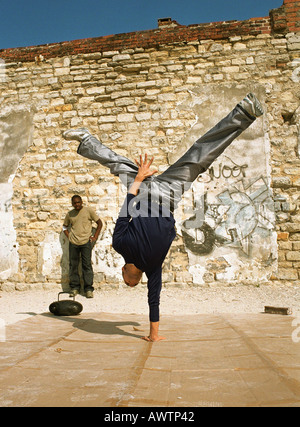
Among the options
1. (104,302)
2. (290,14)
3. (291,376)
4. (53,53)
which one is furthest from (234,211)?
(53,53)

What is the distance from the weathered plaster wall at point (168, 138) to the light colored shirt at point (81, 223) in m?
0.27

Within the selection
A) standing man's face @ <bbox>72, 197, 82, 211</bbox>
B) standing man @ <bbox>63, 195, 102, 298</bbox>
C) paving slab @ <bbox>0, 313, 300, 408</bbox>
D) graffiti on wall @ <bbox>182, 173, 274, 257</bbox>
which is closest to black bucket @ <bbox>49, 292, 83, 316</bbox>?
paving slab @ <bbox>0, 313, 300, 408</bbox>

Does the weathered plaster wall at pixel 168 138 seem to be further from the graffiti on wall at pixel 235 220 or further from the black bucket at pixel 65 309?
the black bucket at pixel 65 309

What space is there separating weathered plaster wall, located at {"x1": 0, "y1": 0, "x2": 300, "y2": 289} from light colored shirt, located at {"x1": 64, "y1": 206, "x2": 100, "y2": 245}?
0.27m

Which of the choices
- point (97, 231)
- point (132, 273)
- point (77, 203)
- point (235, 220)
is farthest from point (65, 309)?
point (235, 220)

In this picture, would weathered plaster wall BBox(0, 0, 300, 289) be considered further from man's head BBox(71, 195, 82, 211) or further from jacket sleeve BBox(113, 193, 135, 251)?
jacket sleeve BBox(113, 193, 135, 251)

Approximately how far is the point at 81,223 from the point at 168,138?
7.15 ft

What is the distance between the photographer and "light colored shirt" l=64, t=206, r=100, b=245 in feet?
18.6

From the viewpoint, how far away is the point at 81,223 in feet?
18.7

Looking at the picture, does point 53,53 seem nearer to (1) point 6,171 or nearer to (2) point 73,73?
(2) point 73,73

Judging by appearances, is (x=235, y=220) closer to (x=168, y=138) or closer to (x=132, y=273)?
(x=168, y=138)

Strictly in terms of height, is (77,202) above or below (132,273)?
above

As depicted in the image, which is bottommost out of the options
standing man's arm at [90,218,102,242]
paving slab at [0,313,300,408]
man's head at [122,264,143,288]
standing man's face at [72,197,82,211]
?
paving slab at [0,313,300,408]

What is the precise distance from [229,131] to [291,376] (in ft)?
7.06
